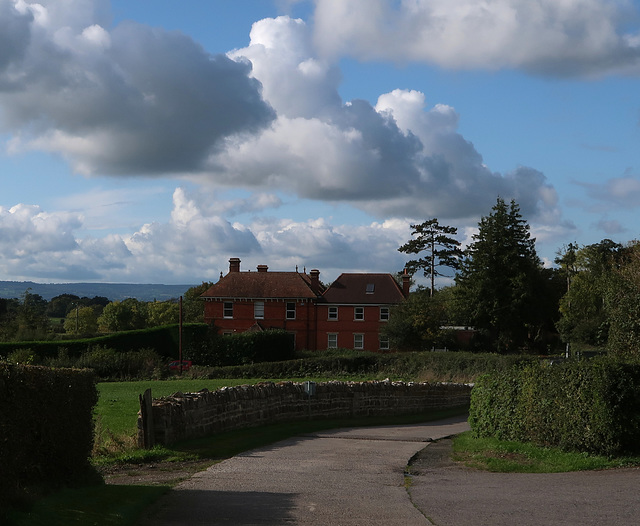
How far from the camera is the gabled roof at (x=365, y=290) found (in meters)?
74.2

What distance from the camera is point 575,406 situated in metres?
16.8

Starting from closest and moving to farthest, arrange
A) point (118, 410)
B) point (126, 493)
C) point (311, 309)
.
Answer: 1. point (126, 493)
2. point (118, 410)
3. point (311, 309)

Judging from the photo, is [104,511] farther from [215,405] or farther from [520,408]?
[520,408]

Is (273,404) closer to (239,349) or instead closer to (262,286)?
(239,349)

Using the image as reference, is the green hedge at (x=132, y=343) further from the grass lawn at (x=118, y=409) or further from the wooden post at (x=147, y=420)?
the wooden post at (x=147, y=420)

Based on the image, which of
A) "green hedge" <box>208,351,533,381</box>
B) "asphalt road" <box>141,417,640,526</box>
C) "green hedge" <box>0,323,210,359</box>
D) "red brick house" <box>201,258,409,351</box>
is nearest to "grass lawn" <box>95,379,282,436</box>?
"asphalt road" <box>141,417,640,526</box>

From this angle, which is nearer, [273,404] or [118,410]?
[273,404]

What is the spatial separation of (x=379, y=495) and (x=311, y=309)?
204ft

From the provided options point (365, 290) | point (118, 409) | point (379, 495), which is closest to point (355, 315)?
point (365, 290)

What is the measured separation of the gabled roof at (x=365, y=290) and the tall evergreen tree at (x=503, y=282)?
8199mm

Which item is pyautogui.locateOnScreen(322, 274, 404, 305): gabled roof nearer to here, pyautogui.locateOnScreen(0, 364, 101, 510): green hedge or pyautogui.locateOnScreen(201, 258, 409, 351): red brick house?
pyautogui.locateOnScreen(201, 258, 409, 351): red brick house

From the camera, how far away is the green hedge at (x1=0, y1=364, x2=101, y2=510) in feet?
30.6

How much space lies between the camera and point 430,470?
16906 millimetres

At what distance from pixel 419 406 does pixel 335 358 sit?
73.9 feet
